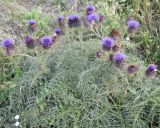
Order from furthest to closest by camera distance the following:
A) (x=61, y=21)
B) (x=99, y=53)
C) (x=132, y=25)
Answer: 1. (x=61, y=21)
2. (x=132, y=25)
3. (x=99, y=53)

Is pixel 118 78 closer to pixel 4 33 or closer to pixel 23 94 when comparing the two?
pixel 23 94

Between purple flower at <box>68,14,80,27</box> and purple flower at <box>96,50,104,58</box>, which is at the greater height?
purple flower at <box>68,14,80,27</box>

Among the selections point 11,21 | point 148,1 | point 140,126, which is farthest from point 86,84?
point 148,1

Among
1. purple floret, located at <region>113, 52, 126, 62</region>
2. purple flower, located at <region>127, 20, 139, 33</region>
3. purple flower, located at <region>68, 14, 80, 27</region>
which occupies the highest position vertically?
purple flower, located at <region>68, 14, 80, 27</region>

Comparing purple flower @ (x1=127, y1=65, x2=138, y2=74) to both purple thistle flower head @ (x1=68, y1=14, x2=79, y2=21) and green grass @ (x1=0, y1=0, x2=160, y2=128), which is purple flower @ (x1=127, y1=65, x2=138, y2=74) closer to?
green grass @ (x1=0, y1=0, x2=160, y2=128)

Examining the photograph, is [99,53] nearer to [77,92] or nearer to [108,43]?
[108,43]

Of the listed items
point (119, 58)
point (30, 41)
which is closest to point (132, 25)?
point (119, 58)

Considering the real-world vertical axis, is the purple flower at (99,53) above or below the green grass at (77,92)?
above

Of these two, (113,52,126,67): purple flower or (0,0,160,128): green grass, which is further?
(0,0,160,128): green grass

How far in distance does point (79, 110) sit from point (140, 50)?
1.19 m

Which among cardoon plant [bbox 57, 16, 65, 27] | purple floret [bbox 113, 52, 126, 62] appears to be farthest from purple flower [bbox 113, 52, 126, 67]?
cardoon plant [bbox 57, 16, 65, 27]

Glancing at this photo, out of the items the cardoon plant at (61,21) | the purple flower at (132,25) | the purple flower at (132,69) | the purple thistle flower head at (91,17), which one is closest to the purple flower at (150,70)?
the purple flower at (132,69)

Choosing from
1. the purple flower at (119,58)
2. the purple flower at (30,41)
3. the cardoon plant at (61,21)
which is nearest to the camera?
the purple flower at (119,58)

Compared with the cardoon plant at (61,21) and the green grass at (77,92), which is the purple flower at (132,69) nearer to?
the green grass at (77,92)
